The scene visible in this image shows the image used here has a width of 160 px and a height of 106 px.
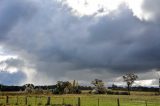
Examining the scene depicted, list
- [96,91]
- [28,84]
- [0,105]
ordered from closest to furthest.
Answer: [0,105] < [96,91] < [28,84]

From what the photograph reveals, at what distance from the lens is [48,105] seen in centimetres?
6116

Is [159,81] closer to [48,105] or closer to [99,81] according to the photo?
[99,81]

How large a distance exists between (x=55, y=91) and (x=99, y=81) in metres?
38.6

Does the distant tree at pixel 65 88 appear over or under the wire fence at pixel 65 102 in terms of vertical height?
over

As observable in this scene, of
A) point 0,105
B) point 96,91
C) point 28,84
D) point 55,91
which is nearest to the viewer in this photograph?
point 0,105

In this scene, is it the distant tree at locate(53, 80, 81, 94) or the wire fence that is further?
the distant tree at locate(53, 80, 81, 94)

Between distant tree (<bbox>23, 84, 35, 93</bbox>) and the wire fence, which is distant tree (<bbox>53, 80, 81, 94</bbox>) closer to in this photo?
distant tree (<bbox>23, 84, 35, 93</bbox>)

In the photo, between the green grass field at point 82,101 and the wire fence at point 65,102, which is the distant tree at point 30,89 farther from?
the wire fence at point 65,102

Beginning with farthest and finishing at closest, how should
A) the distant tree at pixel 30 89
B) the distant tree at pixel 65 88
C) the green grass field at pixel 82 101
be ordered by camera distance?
the distant tree at pixel 30 89 → the distant tree at pixel 65 88 → the green grass field at pixel 82 101

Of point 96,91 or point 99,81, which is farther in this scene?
point 99,81

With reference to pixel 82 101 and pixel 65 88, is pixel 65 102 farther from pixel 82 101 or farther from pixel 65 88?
pixel 65 88

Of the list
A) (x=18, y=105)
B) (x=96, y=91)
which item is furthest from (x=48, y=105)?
(x=96, y=91)

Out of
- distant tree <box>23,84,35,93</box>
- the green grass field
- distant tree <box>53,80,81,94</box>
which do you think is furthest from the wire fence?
distant tree <box>23,84,35,93</box>

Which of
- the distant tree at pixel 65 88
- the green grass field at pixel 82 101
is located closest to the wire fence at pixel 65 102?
→ the green grass field at pixel 82 101
